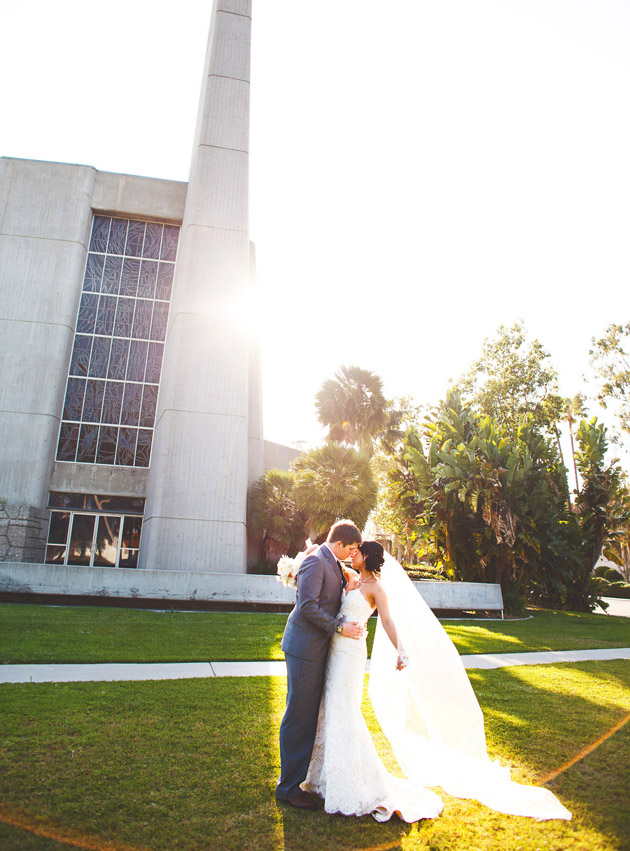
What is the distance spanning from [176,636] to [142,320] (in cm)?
1668

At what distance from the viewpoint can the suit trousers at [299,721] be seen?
13.7 feet

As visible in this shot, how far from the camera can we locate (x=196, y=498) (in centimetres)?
1923

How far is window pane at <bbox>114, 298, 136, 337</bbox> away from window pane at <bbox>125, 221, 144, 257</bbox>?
222 cm

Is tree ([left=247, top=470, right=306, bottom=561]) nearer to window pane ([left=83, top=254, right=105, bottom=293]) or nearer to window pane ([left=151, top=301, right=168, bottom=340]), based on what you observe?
window pane ([left=151, top=301, right=168, bottom=340])

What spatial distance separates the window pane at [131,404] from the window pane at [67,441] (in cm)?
192

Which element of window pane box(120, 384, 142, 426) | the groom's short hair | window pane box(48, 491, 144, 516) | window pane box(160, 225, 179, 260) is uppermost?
window pane box(160, 225, 179, 260)

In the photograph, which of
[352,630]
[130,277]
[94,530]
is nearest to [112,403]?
[94,530]

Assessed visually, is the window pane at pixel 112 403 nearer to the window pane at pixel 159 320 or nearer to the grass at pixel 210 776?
the window pane at pixel 159 320

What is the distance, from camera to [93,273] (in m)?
24.0

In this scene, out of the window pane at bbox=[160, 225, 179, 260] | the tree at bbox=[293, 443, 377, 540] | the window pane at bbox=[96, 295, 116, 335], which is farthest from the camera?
the window pane at bbox=[160, 225, 179, 260]

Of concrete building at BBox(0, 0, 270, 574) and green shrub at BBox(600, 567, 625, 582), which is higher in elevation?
concrete building at BBox(0, 0, 270, 574)

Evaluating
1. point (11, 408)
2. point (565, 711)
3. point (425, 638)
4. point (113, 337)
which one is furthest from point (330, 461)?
point (425, 638)

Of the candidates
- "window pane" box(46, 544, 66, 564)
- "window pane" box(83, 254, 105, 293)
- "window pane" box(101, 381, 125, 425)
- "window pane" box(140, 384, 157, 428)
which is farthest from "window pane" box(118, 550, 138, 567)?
"window pane" box(83, 254, 105, 293)

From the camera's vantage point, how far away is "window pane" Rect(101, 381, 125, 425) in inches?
907
